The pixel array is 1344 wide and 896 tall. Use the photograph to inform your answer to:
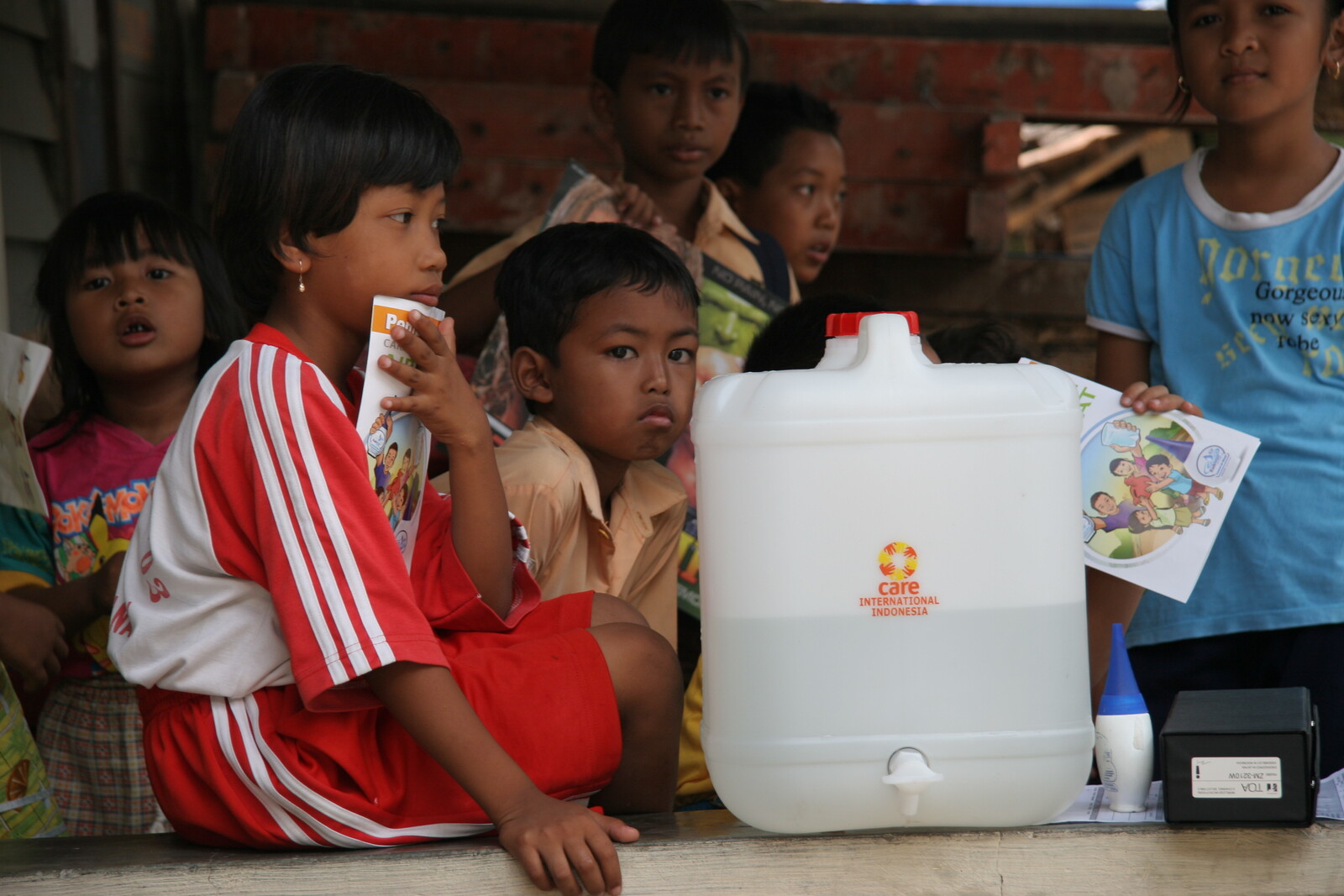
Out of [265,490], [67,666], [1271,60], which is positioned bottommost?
[67,666]

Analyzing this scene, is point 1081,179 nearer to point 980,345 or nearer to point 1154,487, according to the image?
point 980,345

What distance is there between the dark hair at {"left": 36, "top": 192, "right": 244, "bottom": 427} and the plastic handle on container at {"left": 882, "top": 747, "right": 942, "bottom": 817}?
1.82 m

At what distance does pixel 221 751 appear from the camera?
1.59m

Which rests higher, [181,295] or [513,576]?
[181,295]

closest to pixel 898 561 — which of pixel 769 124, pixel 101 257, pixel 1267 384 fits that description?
pixel 1267 384

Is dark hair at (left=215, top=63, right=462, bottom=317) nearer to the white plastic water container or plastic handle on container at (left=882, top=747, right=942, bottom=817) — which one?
the white plastic water container

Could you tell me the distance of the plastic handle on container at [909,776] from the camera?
1.44m

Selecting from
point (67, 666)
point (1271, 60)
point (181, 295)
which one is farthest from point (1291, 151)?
point (67, 666)

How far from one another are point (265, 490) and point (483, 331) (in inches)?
59.9

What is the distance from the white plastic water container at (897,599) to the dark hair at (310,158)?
0.62 meters

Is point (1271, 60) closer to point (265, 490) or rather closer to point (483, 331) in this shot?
point (483, 331)

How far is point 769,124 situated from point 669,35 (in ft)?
2.13

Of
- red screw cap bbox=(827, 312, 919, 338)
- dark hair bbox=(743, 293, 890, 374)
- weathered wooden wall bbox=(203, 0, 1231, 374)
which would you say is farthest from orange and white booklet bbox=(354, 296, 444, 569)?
weathered wooden wall bbox=(203, 0, 1231, 374)

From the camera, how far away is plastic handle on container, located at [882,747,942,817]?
144cm
